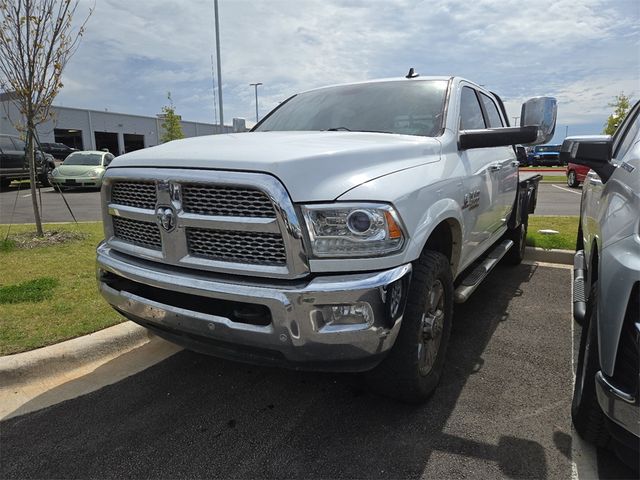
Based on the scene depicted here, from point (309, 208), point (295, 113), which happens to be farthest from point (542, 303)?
point (309, 208)

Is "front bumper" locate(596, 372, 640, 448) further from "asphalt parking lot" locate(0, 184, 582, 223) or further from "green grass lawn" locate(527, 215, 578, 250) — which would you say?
"asphalt parking lot" locate(0, 184, 582, 223)

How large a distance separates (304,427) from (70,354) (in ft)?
5.80

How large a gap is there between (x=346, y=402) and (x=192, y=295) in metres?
1.10

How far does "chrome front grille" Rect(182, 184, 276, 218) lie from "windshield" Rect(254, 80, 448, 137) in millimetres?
1376

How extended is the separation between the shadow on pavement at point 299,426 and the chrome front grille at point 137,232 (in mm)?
945

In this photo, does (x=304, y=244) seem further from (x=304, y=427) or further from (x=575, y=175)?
(x=575, y=175)

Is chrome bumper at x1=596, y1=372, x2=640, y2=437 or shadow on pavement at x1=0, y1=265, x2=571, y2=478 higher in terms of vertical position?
chrome bumper at x1=596, y1=372, x2=640, y2=437

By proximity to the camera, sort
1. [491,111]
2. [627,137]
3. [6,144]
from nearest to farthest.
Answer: [627,137]
[491,111]
[6,144]

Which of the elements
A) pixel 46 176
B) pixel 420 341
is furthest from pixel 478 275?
pixel 46 176

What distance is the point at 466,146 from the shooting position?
309 centimetres

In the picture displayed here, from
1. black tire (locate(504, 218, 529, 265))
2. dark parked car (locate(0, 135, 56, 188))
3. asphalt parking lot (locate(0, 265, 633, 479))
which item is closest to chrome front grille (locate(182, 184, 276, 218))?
asphalt parking lot (locate(0, 265, 633, 479))

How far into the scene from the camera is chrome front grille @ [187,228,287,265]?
2172 mm

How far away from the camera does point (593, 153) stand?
8.46ft

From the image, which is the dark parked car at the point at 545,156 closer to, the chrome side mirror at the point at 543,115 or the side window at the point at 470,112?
the side window at the point at 470,112
